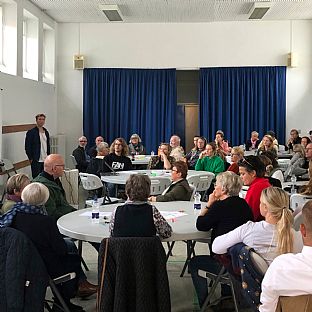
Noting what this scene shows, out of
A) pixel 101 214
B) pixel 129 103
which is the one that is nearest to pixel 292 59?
pixel 129 103

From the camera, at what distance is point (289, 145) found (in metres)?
11.2

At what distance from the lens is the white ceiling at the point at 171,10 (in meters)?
10.3

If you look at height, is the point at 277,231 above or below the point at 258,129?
below

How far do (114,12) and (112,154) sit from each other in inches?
175

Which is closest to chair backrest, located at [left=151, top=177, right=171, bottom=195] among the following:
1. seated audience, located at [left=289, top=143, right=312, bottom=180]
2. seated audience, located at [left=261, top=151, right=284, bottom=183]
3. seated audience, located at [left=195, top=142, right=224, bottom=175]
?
seated audience, located at [left=261, top=151, right=284, bottom=183]

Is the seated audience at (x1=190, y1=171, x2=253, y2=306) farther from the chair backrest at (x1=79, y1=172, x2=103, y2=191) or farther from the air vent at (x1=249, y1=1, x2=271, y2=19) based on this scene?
the air vent at (x1=249, y1=1, x2=271, y2=19)

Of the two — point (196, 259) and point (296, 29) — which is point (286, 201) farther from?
point (296, 29)

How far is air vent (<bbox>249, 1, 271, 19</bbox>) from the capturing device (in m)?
10.2

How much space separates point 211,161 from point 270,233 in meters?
4.86

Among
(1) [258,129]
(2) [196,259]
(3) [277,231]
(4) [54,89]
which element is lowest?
(2) [196,259]

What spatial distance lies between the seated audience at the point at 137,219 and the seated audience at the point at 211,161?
14.4 feet

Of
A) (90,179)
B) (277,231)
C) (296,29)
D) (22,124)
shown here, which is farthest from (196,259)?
(296,29)

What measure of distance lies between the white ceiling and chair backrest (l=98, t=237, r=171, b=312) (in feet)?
26.2

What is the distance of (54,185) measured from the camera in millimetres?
4551
